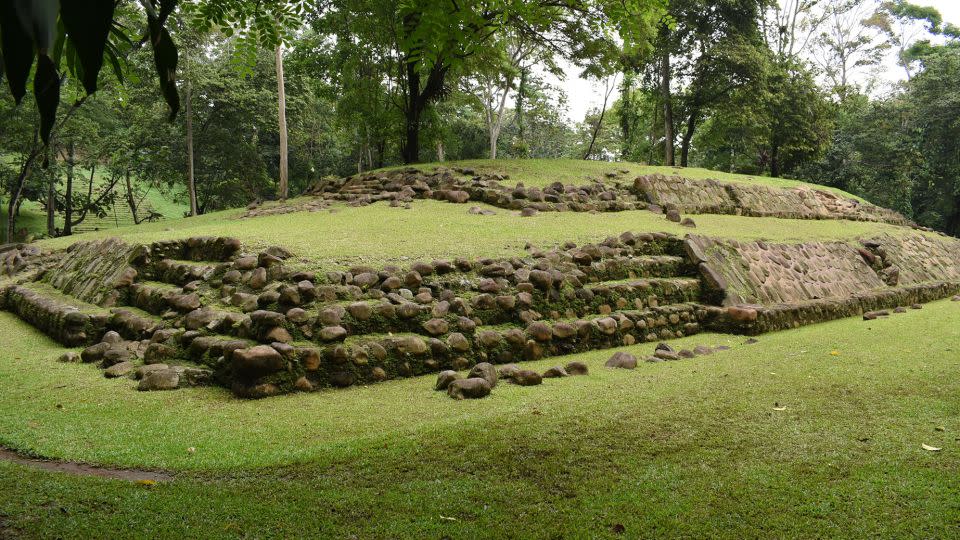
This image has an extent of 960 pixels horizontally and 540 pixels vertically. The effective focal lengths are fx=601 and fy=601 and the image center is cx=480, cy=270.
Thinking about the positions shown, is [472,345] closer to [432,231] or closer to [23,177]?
[432,231]

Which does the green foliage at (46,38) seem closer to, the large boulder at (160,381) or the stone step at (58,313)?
the large boulder at (160,381)

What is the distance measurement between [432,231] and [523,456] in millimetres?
6353

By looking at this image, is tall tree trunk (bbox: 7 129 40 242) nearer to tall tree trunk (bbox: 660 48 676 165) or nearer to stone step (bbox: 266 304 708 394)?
stone step (bbox: 266 304 708 394)

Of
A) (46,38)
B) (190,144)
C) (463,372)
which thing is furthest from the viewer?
(190,144)

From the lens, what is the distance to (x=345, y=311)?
578 centimetres

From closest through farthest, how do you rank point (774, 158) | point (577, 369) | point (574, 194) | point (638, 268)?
point (577, 369), point (638, 268), point (574, 194), point (774, 158)

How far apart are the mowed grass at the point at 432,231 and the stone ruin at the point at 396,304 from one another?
0.52 m

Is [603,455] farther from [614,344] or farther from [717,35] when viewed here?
[717,35]

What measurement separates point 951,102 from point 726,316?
75.3ft

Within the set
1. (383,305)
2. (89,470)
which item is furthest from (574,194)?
(89,470)

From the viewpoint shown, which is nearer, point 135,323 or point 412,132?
point 135,323

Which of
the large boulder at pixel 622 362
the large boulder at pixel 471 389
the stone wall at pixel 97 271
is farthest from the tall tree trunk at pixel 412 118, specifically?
the large boulder at pixel 471 389

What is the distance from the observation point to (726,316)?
810 centimetres

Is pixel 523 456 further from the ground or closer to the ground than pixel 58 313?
closer to the ground
